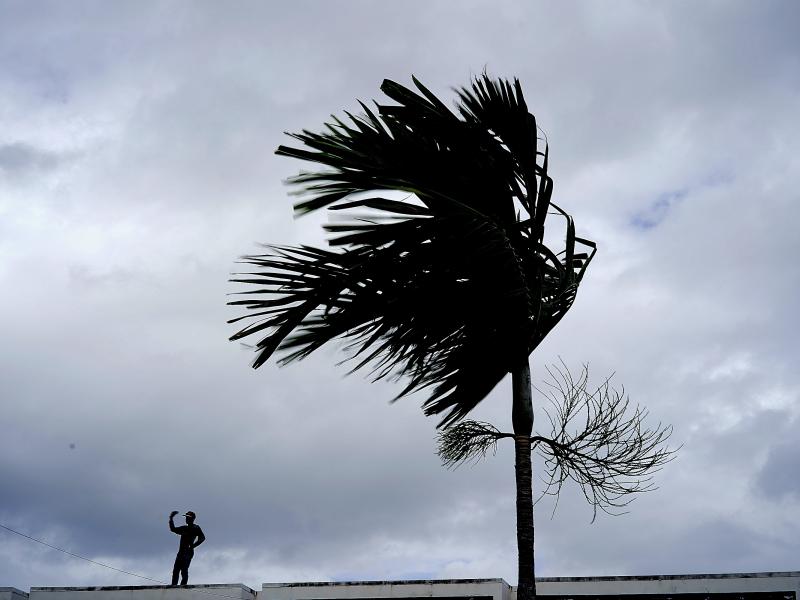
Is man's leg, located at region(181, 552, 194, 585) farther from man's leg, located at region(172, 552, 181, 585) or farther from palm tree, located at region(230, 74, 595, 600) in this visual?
palm tree, located at region(230, 74, 595, 600)

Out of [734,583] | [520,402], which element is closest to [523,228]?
[520,402]

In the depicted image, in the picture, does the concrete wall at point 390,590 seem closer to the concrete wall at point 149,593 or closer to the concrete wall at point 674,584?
the concrete wall at point 149,593

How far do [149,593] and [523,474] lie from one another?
→ 11110 mm

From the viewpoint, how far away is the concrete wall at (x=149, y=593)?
1494 centimetres

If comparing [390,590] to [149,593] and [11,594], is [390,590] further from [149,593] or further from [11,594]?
[11,594]

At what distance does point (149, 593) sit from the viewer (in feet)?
50.6

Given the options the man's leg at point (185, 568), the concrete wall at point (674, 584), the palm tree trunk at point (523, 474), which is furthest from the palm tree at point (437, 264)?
the man's leg at point (185, 568)

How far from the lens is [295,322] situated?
5992mm

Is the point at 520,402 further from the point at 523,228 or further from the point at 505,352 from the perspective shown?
the point at 523,228

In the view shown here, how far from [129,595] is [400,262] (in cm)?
1183

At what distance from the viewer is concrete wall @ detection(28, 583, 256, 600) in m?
14.9

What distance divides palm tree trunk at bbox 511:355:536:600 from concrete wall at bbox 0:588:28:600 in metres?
12.6

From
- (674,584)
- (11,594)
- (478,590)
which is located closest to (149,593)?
(11,594)

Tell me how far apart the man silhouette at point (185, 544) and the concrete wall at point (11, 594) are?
9.31 feet
